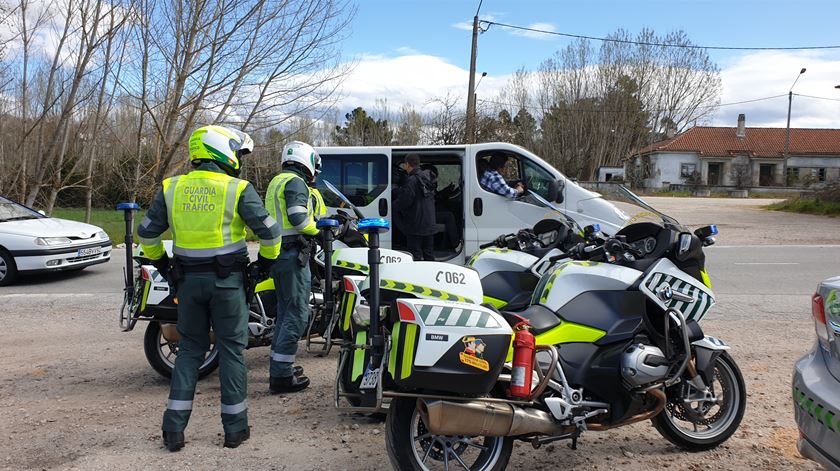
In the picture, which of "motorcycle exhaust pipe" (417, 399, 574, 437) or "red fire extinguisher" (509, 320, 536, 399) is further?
"red fire extinguisher" (509, 320, 536, 399)

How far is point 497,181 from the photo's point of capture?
8844 millimetres

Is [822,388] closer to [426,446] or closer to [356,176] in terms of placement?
[426,446]

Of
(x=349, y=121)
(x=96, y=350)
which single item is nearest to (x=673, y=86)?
(x=349, y=121)

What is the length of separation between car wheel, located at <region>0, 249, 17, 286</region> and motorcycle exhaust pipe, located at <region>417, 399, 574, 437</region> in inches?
376

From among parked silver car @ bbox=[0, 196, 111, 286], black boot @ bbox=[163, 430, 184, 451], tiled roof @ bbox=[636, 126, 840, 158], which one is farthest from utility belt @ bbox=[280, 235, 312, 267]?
tiled roof @ bbox=[636, 126, 840, 158]

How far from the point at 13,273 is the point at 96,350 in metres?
5.10

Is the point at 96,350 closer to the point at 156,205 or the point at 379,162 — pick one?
the point at 156,205

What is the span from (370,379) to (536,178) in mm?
6005

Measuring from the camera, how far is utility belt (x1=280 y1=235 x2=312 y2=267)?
522 centimetres

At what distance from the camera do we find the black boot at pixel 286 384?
521 cm

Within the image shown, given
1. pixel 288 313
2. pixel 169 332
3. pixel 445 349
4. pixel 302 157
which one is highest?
pixel 302 157

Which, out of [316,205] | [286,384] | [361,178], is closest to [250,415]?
[286,384]

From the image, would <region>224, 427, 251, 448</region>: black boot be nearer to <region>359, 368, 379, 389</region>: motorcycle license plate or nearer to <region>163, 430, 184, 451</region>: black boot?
<region>163, 430, 184, 451</region>: black boot

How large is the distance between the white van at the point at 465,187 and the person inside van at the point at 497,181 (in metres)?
0.06
